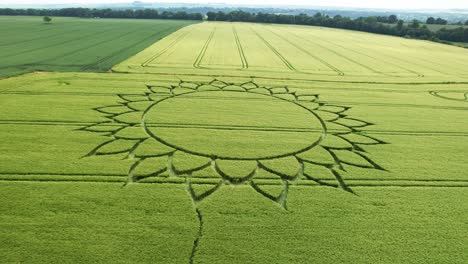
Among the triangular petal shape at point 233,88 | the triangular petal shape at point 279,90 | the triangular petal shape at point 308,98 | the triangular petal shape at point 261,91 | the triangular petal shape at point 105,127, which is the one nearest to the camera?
the triangular petal shape at point 105,127

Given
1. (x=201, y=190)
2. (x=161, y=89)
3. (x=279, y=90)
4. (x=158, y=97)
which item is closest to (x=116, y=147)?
(x=201, y=190)

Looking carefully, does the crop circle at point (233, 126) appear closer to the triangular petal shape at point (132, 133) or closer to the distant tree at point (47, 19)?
the triangular petal shape at point (132, 133)

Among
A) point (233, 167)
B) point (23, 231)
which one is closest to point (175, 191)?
point (233, 167)

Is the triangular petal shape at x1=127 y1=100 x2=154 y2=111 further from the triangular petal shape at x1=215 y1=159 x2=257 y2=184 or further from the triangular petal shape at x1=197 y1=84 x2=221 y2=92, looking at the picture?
the triangular petal shape at x1=215 y1=159 x2=257 y2=184

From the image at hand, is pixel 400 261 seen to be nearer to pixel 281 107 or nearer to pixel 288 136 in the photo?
pixel 288 136

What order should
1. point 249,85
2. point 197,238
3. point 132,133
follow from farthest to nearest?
1. point 249,85
2. point 132,133
3. point 197,238

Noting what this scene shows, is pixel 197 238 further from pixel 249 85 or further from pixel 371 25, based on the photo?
pixel 371 25

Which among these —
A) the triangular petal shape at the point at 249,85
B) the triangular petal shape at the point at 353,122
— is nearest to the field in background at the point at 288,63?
the triangular petal shape at the point at 249,85
